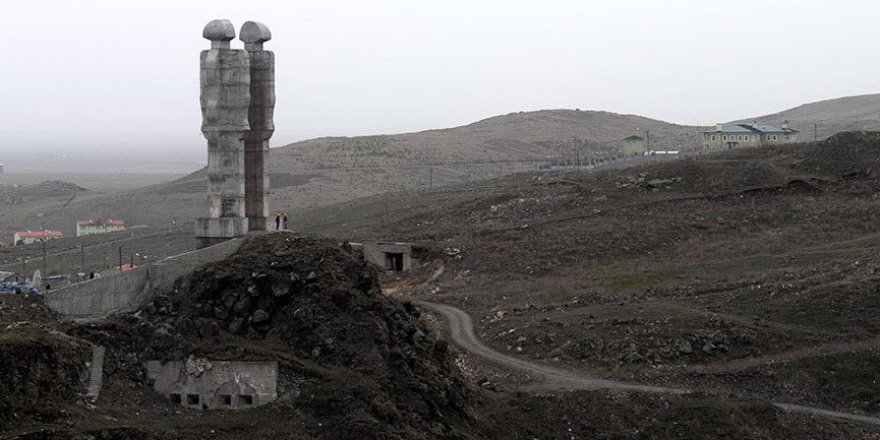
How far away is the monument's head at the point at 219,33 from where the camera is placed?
29.9 m

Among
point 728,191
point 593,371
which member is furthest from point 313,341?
point 728,191

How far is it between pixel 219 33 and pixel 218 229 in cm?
430

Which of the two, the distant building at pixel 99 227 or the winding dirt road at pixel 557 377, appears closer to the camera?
the winding dirt road at pixel 557 377

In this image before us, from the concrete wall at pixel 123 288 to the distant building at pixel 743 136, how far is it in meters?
69.7

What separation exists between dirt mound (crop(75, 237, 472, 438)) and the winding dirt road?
5428mm

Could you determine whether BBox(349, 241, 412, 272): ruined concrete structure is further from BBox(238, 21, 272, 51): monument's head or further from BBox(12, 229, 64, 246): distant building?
BBox(12, 229, 64, 246): distant building

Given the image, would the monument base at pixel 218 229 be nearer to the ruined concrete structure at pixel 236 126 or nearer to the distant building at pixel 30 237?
the ruined concrete structure at pixel 236 126

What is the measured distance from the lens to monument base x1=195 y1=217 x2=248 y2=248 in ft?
100.0

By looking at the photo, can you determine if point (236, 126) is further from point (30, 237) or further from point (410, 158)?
point (410, 158)

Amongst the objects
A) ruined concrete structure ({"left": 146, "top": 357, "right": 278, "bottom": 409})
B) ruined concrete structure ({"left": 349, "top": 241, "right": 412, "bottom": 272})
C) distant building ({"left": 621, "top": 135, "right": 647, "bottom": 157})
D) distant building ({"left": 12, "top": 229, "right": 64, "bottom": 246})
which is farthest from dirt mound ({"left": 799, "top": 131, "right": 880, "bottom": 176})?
distant building ({"left": 621, "top": 135, "right": 647, "bottom": 157})

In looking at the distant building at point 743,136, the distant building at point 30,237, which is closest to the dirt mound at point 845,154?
the distant building at point 743,136

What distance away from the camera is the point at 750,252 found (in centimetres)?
4969

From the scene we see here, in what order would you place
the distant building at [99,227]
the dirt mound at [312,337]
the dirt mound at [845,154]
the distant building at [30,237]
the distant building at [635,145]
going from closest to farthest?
the dirt mound at [312,337] < the dirt mound at [845,154] < the distant building at [30,237] < the distant building at [99,227] < the distant building at [635,145]

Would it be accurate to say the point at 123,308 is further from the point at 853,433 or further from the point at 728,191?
the point at 728,191
